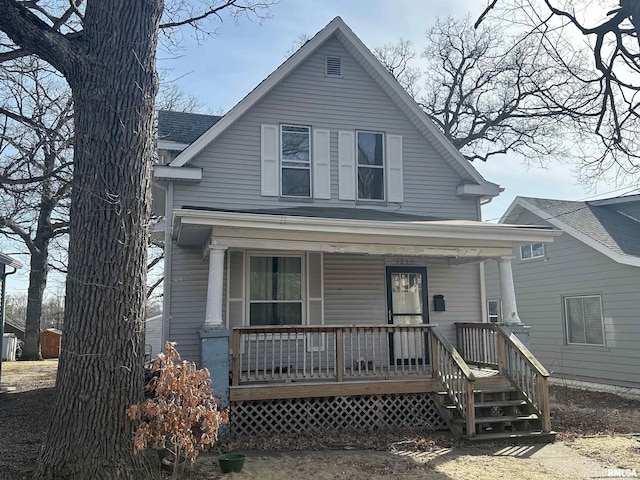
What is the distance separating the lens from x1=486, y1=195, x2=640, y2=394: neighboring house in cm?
1324

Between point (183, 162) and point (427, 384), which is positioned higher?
point (183, 162)

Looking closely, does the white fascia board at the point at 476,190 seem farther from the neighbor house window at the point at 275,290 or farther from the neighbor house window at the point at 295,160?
the neighbor house window at the point at 275,290

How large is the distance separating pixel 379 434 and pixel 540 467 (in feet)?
8.15

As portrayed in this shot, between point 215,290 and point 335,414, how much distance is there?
2.88 meters

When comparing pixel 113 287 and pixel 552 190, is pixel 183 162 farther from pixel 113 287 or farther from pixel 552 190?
pixel 552 190

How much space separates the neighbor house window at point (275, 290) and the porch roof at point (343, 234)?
3.58 ft

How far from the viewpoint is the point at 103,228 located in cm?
564

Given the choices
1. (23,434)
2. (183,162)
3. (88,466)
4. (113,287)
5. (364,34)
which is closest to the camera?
(88,466)

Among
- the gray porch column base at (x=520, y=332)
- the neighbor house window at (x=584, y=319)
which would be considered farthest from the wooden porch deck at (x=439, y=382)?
the neighbor house window at (x=584, y=319)

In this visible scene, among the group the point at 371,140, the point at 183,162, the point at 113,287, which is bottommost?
the point at 113,287

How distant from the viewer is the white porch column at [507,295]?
9.73m

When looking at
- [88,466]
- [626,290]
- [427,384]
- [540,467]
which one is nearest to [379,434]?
[427,384]

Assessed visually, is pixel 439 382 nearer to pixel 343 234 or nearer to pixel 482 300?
pixel 343 234

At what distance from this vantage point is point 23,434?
814 centimetres
